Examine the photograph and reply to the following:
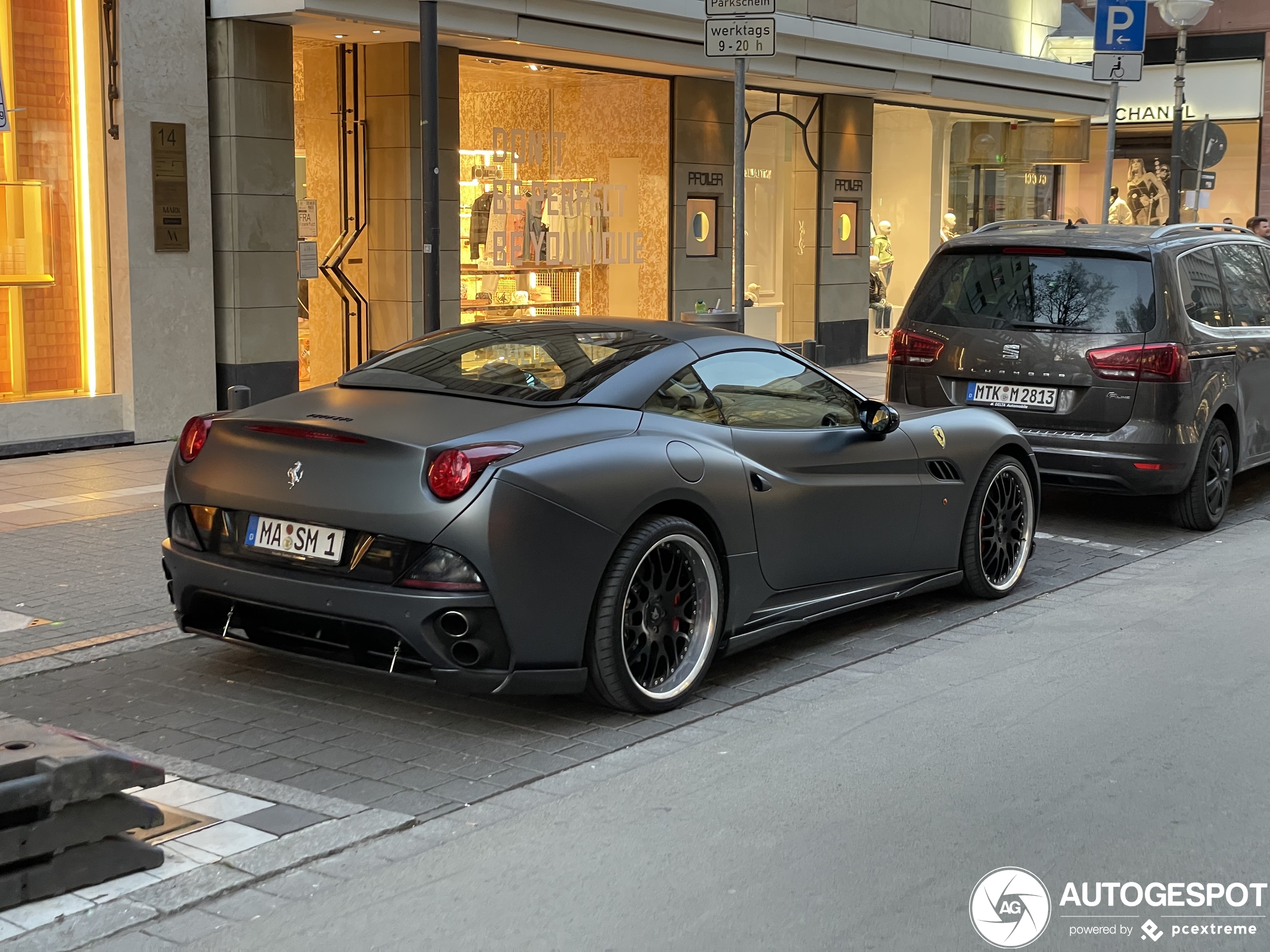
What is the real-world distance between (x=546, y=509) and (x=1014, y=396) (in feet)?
16.3

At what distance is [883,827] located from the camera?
450 cm

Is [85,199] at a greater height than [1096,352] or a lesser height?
greater

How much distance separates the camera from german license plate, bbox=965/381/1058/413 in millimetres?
9211

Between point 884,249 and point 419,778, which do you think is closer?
point 419,778

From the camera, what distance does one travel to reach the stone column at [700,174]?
17672 mm

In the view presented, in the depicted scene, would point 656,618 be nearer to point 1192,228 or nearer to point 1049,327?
point 1049,327

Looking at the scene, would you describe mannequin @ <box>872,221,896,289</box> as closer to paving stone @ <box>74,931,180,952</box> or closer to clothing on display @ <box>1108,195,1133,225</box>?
clothing on display @ <box>1108,195,1133,225</box>

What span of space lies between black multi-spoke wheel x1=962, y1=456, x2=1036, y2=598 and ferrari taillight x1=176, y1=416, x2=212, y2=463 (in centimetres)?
361

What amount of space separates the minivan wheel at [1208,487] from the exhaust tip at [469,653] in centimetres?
580

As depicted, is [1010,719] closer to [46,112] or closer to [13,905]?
[13,905]

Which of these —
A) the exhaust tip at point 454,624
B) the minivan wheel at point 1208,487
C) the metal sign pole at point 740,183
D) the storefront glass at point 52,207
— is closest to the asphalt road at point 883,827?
the exhaust tip at point 454,624

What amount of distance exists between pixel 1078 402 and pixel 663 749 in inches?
192

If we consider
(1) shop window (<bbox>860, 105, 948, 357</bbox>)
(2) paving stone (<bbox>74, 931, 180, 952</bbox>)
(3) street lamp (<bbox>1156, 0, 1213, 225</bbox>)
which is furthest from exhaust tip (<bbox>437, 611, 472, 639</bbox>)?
(1) shop window (<bbox>860, 105, 948, 357</bbox>)

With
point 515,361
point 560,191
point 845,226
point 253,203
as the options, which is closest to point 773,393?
point 515,361
